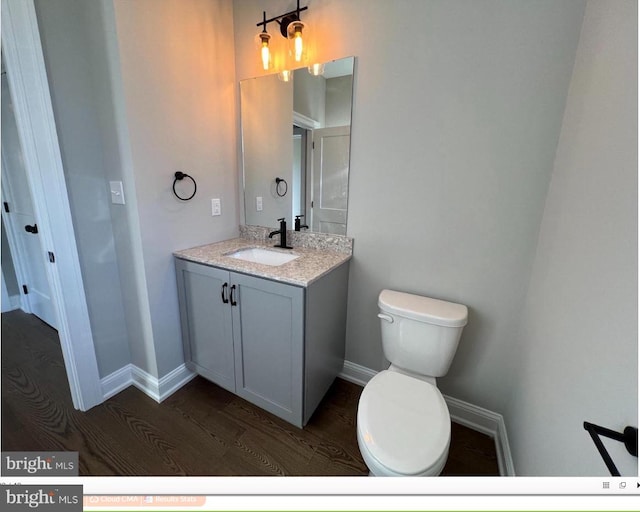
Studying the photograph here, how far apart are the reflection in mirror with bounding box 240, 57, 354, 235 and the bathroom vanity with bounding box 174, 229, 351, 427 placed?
0.26m

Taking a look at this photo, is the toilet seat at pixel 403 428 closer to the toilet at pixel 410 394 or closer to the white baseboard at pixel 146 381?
the toilet at pixel 410 394

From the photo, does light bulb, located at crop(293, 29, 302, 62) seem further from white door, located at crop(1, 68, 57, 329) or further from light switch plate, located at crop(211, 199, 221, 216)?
white door, located at crop(1, 68, 57, 329)

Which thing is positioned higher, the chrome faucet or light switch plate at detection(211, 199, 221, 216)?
light switch plate at detection(211, 199, 221, 216)

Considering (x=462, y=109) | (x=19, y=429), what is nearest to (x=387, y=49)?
(x=462, y=109)

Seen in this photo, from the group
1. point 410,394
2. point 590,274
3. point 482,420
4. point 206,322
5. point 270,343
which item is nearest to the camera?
point 590,274

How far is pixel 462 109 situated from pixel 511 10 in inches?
15.1

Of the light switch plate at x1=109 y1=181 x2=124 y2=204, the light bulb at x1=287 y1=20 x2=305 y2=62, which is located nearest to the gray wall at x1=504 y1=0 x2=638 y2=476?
the light bulb at x1=287 y1=20 x2=305 y2=62

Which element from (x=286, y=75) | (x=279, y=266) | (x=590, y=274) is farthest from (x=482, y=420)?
(x=286, y=75)

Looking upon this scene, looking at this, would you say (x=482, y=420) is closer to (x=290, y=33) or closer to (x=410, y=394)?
(x=410, y=394)

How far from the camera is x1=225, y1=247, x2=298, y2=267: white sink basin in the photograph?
1.70 metres

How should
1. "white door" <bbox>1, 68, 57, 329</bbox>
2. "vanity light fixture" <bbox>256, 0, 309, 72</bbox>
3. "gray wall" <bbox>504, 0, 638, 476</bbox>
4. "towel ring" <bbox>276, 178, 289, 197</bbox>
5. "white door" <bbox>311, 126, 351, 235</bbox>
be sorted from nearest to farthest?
"gray wall" <bbox>504, 0, 638, 476</bbox> → "vanity light fixture" <bbox>256, 0, 309, 72</bbox> → "white door" <bbox>311, 126, 351, 235</bbox> → "towel ring" <bbox>276, 178, 289, 197</bbox> → "white door" <bbox>1, 68, 57, 329</bbox>

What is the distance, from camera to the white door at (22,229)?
6.48ft

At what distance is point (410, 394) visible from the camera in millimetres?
1148

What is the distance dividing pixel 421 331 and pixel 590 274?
681 millimetres
